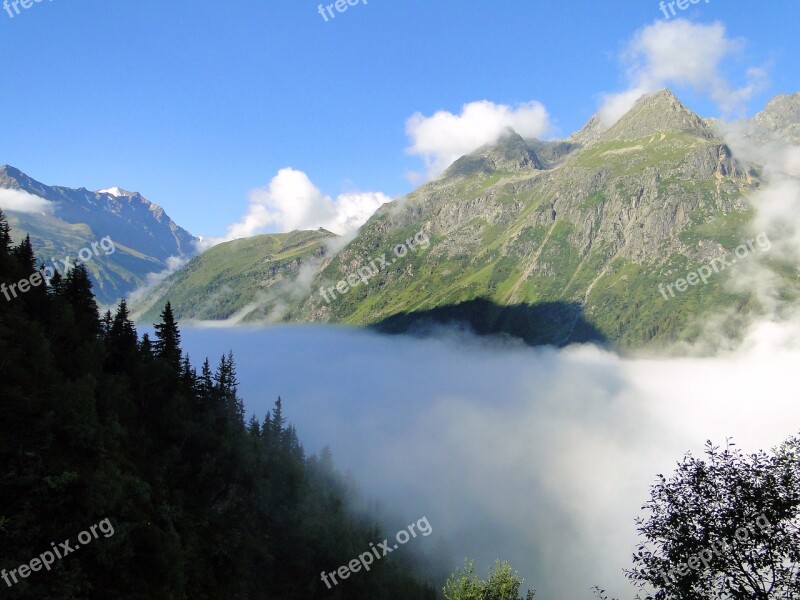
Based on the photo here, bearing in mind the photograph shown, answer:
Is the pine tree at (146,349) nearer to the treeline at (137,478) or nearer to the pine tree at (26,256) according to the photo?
the treeline at (137,478)

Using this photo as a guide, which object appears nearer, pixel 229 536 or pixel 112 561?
pixel 112 561

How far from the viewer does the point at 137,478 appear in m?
49.9

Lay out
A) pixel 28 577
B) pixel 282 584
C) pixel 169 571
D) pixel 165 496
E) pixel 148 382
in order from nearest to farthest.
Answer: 1. pixel 28 577
2. pixel 169 571
3. pixel 165 496
4. pixel 282 584
5. pixel 148 382

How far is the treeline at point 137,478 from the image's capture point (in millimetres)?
39594

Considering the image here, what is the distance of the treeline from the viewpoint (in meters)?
39.6

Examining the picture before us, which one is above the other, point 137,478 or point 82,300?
point 82,300

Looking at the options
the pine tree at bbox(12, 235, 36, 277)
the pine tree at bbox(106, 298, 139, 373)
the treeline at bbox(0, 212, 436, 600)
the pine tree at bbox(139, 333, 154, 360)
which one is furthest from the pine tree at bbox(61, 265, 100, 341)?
the pine tree at bbox(139, 333, 154, 360)

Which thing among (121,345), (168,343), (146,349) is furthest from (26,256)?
(168,343)

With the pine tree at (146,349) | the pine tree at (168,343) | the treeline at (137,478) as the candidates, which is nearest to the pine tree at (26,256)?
the treeline at (137,478)

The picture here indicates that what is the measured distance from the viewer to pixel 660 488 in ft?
67.6

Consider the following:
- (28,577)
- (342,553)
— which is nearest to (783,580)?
(28,577)

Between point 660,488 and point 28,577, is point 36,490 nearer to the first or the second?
point 28,577

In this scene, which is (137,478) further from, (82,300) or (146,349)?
(82,300)

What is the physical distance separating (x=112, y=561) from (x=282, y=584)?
40722 mm
